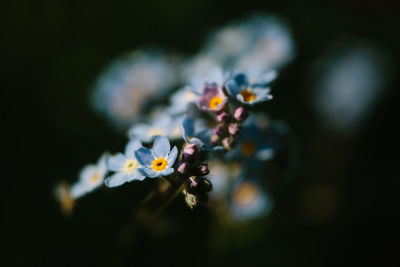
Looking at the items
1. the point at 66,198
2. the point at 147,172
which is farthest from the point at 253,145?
the point at 66,198

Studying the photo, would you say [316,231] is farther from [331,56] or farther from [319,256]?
[331,56]

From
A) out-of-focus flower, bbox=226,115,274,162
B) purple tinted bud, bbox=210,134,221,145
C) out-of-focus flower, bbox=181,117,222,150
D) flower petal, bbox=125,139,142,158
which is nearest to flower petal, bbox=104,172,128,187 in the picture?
flower petal, bbox=125,139,142,158

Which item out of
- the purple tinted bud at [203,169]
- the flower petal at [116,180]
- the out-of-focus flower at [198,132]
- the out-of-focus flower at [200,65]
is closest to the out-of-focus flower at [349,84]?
the out-of-focus flower at [200,65]

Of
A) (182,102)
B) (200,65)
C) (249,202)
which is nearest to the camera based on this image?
(182,102)

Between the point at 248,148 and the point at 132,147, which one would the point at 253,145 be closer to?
the point at 248,148

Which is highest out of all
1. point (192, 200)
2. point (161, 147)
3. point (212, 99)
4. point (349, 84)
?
point (212, 99)

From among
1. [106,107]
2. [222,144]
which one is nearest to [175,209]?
[106,107]

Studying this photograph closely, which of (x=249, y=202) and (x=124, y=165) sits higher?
(x=124, y=165)
